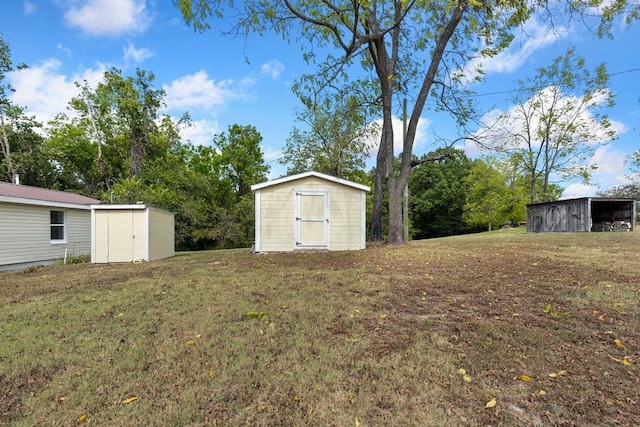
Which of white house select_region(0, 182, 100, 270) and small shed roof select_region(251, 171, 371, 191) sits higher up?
small shed roof select_region(251, 171, 371, 191)

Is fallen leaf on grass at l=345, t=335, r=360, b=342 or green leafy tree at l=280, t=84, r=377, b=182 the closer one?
fallen leaf on grass at l=345, t=335, r=360, b=342

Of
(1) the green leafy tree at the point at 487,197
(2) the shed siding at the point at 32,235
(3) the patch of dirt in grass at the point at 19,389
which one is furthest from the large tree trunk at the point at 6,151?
(1) the green leafy tree at the point at 487,197

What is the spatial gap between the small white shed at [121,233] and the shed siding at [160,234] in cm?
21

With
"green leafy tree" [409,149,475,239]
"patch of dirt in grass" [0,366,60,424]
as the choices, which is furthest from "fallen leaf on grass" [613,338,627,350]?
"green leafy tree" [409,149,475,239]

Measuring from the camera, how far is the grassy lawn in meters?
2.06

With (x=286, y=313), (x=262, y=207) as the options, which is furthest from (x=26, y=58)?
(x=286, y=313)

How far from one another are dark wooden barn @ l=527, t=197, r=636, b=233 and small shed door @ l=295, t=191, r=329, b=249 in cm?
1394

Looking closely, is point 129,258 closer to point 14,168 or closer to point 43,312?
point 43,312

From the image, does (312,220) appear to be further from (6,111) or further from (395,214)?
(6,111)

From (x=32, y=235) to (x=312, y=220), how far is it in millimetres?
9811

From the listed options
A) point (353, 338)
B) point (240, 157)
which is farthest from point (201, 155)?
point (353, 338)

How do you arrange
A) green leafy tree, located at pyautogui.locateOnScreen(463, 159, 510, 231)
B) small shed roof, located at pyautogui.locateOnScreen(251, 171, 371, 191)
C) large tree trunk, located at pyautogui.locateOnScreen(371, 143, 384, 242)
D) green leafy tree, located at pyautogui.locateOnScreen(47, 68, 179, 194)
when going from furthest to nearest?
green leafy tree, located at pyautogui.locateOnScreen(463, 159, 510, 231)
green leafy tree, located at pyautogui.locateOnScreen(47, 68, 179, 194)
large tree trunk, located at pyautogui.locateOnScreen(371, 143, 384, 242)
small shed roof, located at pyautogui.locateOnScreen(251, 171, 371, 191)

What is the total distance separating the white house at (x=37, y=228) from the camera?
10492mm

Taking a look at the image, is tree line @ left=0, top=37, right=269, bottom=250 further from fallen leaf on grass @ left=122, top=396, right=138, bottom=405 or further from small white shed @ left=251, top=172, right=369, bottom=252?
fallen leaf on grass @ left=122, top=396, right=138, bottom=405
